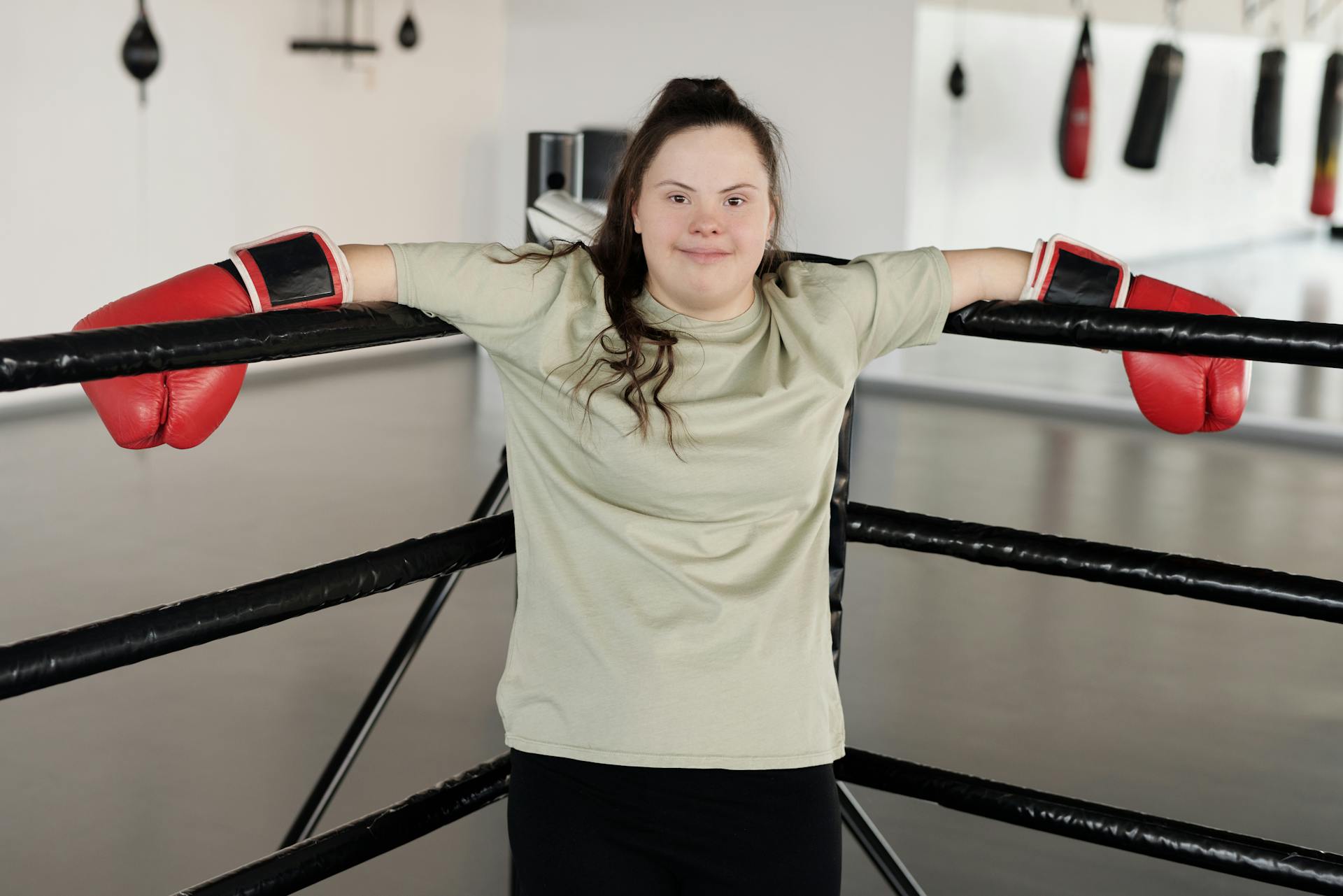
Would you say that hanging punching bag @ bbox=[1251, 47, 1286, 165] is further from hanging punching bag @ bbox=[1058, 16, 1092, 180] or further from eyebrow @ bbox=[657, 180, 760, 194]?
eyebrow @ bbox=[657, 180, 760, 194]

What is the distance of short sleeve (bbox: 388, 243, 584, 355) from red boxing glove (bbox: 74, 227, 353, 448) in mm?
72

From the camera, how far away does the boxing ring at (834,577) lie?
102 centimetres

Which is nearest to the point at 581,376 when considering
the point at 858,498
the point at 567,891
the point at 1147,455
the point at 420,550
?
the point at 420,550

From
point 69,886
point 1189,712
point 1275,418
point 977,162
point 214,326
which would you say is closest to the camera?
point 214,326

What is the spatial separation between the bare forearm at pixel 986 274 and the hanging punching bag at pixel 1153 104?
5408 mm

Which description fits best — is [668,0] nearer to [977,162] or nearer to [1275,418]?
[977,162]

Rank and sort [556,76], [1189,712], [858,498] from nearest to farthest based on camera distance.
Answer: [1189,712] → [858,498] → [556,76]

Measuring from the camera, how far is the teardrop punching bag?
606 centimetres

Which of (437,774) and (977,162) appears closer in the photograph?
(437,774)

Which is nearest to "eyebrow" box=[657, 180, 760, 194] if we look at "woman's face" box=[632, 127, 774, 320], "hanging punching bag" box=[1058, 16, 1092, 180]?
"woman's face" box=[632, 127, 774, 320]

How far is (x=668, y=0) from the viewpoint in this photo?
278 inches

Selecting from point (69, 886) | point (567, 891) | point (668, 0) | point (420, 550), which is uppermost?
point (668, 0)

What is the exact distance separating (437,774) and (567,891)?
1409 mm

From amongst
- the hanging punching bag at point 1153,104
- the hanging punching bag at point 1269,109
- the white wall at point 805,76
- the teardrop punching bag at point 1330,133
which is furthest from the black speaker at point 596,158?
the teardrop punching bag at point 1330,133
